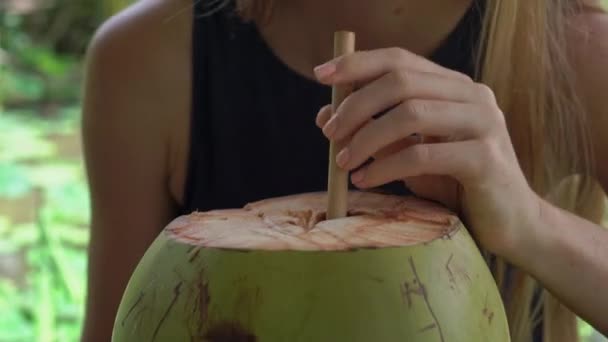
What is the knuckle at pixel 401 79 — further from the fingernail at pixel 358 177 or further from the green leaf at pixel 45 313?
the green leaf at pixel 45 313

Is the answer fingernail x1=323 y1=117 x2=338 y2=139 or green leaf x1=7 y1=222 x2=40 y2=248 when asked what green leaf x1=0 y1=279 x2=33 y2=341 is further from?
fingernail x1=323 y1=117 x2=338 y2=139

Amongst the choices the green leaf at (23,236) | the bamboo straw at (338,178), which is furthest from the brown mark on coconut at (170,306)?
the green leaf at (23,236)

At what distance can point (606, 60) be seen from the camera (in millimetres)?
992

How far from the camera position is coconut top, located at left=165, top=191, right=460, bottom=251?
0.58 meters

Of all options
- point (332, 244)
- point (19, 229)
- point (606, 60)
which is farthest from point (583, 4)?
point (19, 229)

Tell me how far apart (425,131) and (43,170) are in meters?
2.37

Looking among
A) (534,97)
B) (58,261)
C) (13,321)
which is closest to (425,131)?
(534,97)

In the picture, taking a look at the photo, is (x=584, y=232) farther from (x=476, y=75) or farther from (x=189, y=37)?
(x=189, y=37)

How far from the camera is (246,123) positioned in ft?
3.48

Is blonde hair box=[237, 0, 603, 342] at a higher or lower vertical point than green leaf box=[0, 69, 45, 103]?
higher

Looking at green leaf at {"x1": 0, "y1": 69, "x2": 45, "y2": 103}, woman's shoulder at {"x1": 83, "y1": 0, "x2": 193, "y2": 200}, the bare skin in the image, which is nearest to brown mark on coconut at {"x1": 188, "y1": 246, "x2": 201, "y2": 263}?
the bare skin

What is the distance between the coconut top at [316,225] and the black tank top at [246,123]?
327 mm

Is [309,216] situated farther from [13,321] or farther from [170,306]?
[13,321]

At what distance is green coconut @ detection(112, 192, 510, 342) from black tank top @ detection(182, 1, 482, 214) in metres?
0.41
